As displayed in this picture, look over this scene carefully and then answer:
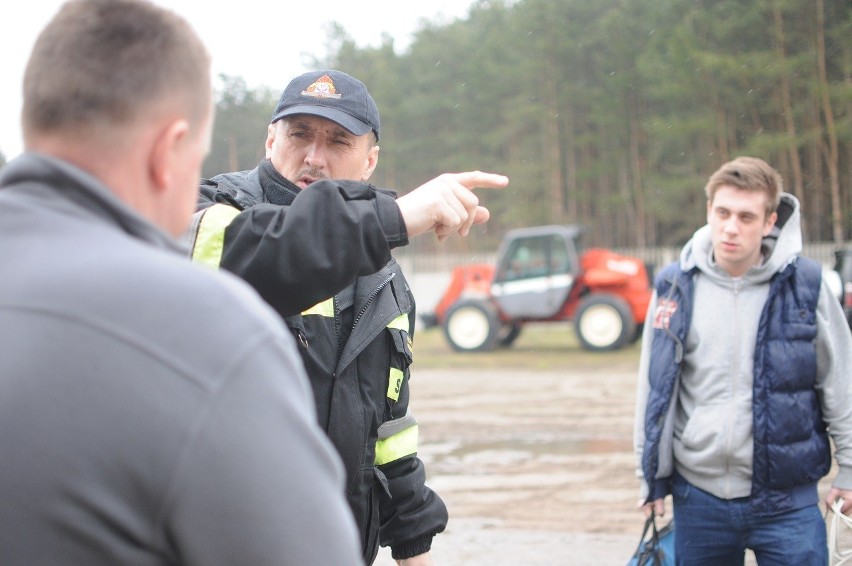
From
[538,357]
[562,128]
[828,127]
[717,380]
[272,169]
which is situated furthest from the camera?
[562,128]

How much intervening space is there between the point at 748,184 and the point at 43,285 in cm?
341

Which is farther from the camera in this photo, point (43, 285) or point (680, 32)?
point (680, 32)

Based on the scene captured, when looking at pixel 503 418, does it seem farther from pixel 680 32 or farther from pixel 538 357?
pixel 680 32

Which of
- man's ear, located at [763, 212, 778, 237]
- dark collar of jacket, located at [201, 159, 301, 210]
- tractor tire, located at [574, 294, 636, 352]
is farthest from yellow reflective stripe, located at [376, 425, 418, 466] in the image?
tractor tire, located at [574, 294, 636, 352]

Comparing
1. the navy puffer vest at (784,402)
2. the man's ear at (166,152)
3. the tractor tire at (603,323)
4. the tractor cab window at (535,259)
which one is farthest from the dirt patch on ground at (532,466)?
the man's ear at (166,152)

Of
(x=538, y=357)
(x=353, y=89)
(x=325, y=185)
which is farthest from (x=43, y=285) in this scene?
(x=538, y=357)

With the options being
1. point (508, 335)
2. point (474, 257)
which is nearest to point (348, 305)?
point (508, 335)

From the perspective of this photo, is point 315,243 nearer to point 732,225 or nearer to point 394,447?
point 394,447

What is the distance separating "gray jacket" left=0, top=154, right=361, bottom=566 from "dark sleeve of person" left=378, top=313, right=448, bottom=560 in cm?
172

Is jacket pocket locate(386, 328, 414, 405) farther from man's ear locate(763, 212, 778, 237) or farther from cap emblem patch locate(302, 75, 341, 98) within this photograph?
man's ear locate(763, 212, 778, 237)

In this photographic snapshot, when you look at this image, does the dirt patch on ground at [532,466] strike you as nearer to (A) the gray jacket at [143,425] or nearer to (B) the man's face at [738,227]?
(B) the man's face at [738,227]

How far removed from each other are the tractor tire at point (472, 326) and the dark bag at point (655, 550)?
44.0ft

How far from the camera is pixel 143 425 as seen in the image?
1054 mm

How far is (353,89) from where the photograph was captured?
285 centimetres
